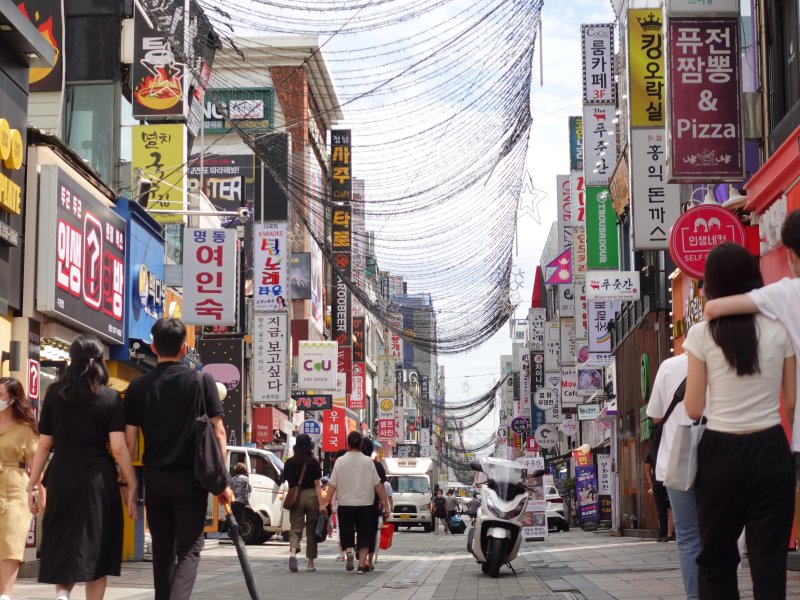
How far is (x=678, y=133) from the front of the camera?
1655 cm

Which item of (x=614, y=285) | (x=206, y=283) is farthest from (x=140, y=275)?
(x=614, y=285)

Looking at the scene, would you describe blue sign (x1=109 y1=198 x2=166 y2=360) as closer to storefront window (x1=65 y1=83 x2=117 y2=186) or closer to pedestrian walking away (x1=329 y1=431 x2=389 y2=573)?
storefront window (x1=65 y1=83 x2=117 y2=186)

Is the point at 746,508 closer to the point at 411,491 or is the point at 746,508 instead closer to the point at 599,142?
the point at 599,142

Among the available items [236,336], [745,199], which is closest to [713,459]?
[745,199]

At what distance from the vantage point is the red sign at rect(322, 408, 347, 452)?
2402 inches

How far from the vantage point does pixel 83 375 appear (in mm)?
7309

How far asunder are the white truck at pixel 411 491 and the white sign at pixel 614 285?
16620mm

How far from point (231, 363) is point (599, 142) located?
11.8 m

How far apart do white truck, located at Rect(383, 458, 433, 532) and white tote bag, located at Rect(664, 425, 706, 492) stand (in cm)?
3873

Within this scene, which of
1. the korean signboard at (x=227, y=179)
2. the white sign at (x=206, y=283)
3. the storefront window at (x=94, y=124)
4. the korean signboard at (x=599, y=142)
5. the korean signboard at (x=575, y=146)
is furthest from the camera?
the korean signboard at (x=227, y=179)

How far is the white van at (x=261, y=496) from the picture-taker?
2633cm

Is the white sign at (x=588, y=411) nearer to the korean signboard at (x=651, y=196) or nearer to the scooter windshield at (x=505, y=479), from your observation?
the korean signboard at (x=651, y=196)

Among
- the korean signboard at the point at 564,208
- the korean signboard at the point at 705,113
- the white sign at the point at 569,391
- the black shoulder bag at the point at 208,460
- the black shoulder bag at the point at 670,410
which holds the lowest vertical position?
the black shoulder bag at the point at 208,460

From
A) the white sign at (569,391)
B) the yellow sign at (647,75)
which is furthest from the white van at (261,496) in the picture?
the white sign at (569,391)
